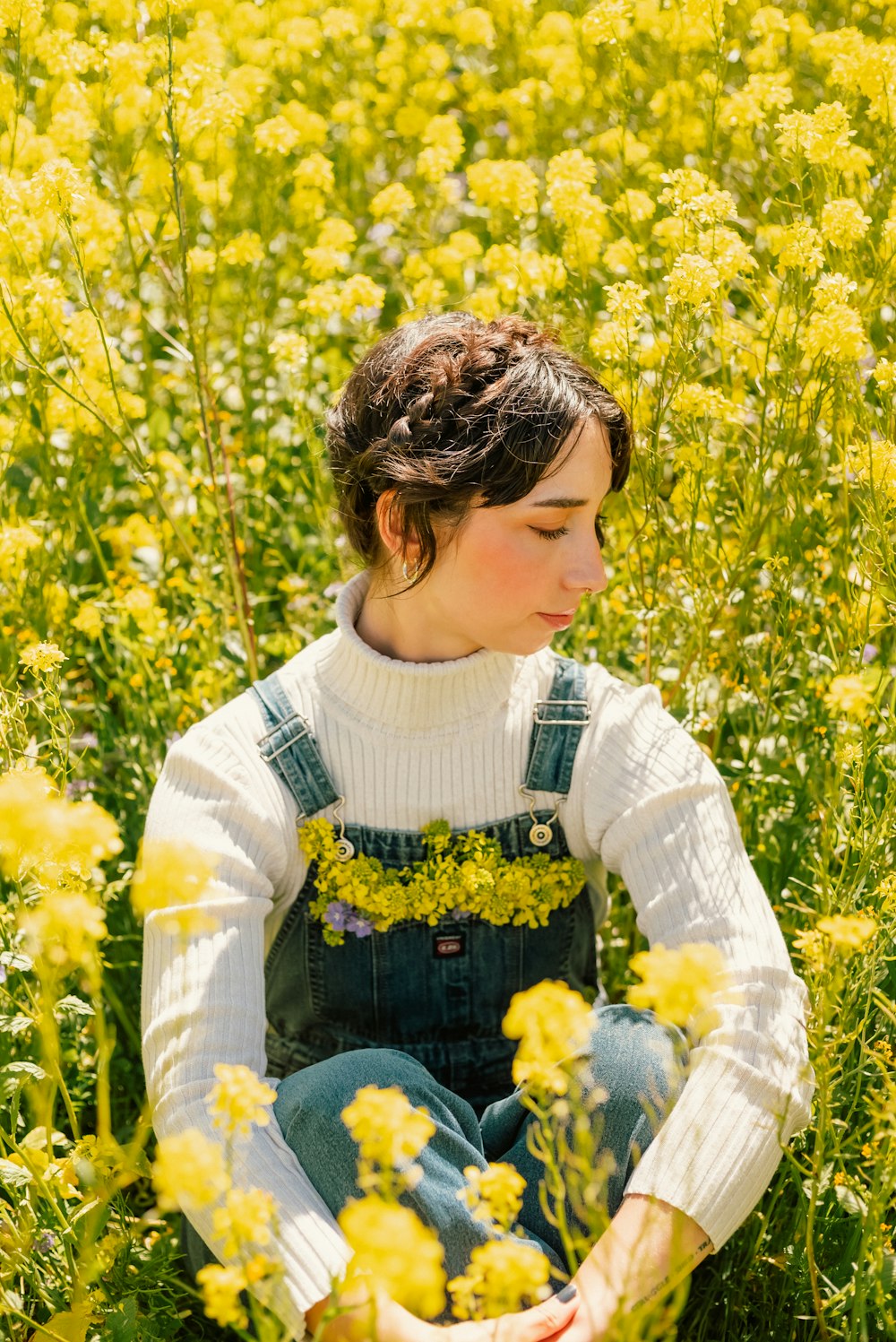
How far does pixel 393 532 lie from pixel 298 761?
359 mm

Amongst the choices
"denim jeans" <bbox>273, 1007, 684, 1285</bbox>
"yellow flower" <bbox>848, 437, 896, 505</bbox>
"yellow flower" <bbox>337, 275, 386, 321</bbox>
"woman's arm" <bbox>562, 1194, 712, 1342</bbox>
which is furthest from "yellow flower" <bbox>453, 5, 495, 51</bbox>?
"woman's arm" <bbox>562, 1194, 712, 1342</bbox>

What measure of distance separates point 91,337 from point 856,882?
1.74 meters

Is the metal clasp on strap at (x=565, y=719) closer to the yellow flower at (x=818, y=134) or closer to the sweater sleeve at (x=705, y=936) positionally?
the sweater sleeve at (x=705, y=936)

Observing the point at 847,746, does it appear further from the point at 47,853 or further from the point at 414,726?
the point at 47,853

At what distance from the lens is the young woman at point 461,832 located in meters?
1.59

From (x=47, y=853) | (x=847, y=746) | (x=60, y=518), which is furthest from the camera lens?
(x=60, y=518)

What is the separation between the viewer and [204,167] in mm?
3074

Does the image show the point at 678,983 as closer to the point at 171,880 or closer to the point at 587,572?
the point at 171,880

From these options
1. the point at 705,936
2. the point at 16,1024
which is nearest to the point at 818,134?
the point at 705,936

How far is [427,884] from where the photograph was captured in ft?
6.23

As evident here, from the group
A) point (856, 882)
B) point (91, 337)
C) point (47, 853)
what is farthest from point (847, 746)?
point (91, 337)

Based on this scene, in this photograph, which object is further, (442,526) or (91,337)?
(91,337)

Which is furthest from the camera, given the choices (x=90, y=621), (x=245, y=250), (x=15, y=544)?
(x=245, y=250)

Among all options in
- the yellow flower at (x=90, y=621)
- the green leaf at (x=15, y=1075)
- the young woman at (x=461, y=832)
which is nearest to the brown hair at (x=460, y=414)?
the young woman at (x=461, y=832)
